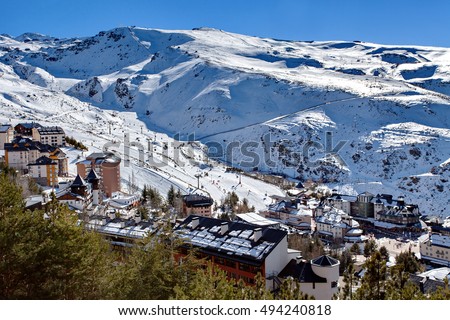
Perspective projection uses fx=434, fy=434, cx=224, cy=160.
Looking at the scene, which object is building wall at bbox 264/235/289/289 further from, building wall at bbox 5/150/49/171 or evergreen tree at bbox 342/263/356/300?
building wall at bbox 5/150/49/171

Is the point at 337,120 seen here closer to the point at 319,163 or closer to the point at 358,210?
the point at 319,163

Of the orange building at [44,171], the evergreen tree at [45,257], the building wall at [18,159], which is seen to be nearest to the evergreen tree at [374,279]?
the evergreen tree at [45,257]

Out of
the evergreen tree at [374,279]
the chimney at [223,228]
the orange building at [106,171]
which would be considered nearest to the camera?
the evergreen tree at [374,279]

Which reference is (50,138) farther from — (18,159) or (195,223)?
(195,223)

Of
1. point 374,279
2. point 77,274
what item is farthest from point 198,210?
point 374,279

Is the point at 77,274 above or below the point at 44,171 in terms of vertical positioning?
above

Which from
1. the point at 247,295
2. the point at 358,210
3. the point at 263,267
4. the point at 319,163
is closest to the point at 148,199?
the point at 263,267

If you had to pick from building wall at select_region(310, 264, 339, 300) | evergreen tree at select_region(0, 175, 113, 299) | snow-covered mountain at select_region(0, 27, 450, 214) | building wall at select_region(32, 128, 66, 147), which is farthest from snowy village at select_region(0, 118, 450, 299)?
snow-covered mountain at select_region(0, 27, 450, 214)

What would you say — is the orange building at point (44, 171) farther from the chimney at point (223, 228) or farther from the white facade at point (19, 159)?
the chimney at point (223, 228)
